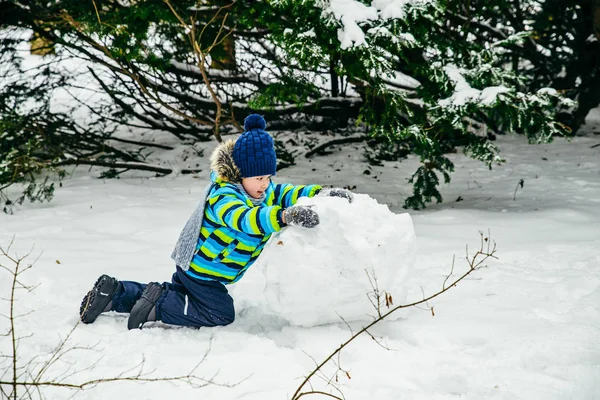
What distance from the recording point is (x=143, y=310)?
2777mm

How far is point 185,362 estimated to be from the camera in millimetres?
2346

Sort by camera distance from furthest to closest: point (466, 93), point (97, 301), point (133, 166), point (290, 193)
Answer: point (133, 166) → point (466, 93) → point (290, 193) → point (97, 301)

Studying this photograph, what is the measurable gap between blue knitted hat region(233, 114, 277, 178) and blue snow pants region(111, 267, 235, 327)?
27.2 inches

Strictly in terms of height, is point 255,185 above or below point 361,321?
above

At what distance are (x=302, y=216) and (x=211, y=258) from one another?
66 centimetres

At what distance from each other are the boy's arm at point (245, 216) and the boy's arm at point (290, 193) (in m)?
0.43

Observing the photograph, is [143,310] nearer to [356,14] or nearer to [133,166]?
[356,14]

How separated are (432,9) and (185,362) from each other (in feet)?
11.8

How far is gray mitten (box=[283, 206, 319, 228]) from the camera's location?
2502mm

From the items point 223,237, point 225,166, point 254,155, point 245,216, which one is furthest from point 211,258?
point 254,155

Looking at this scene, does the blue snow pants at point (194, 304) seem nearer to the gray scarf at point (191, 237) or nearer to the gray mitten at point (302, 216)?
the gray scarf at point (191, 237)

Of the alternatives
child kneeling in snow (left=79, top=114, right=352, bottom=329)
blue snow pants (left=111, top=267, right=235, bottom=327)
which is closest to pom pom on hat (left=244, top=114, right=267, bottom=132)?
child kneeling in snow (left=79, top=114, right=352, bottom=329)

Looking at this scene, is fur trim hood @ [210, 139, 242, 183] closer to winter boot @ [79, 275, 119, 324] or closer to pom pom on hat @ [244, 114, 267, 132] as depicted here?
pom pom on hat @ [244, 114, 267, 132]

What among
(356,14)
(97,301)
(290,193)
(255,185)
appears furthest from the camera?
(356,14)
